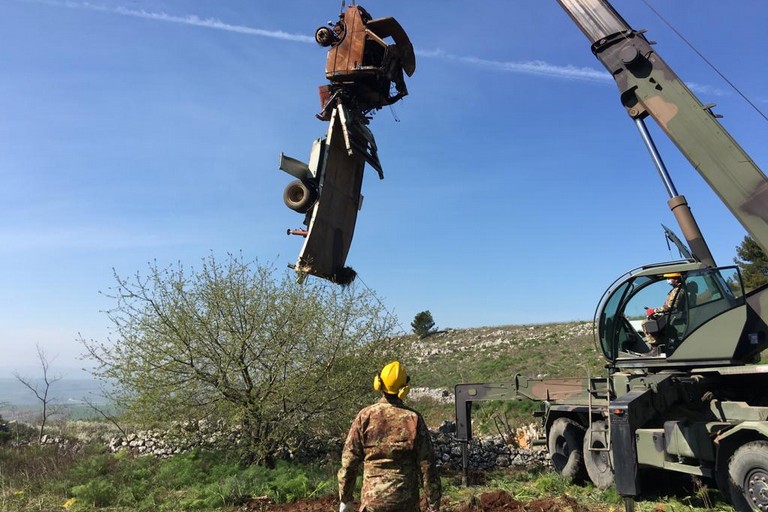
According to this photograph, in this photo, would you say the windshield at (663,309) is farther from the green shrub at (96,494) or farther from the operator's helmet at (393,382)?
the green shrub at (96,494)

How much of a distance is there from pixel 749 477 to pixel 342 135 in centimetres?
694

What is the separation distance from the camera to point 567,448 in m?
9.02

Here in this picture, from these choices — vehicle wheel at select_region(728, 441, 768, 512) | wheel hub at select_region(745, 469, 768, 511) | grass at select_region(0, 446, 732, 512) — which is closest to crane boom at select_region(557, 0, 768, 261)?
vehicle wheel at select_region(728, 441, 768, 512)

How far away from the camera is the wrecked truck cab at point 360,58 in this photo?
27.7 feet

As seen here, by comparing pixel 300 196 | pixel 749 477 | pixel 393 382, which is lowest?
pixel 749 477

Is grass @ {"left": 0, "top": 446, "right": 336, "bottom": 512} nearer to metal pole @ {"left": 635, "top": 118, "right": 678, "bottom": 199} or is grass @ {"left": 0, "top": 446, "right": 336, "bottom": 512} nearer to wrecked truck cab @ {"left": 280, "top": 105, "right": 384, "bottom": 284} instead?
wrecked truck cab @ {"left": 280, "top": 105, "right": 384, "bottom": 284}

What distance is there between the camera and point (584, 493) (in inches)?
312

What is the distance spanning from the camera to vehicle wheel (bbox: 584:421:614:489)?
8.06 metres

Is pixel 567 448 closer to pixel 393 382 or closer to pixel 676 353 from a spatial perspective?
pixel 676 353

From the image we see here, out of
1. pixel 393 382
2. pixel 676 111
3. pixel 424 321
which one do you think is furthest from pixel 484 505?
pixel 424 321

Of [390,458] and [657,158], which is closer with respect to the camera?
[390,458]

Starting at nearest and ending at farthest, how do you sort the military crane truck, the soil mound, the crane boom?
the military crane truck
the soil mound
the crane boom

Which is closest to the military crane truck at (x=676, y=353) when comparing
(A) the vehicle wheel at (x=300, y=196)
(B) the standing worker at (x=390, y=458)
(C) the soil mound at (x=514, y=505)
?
(C) the soil mound at (x=514, y=505)

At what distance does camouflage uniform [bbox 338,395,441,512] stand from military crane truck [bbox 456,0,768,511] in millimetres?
2978
